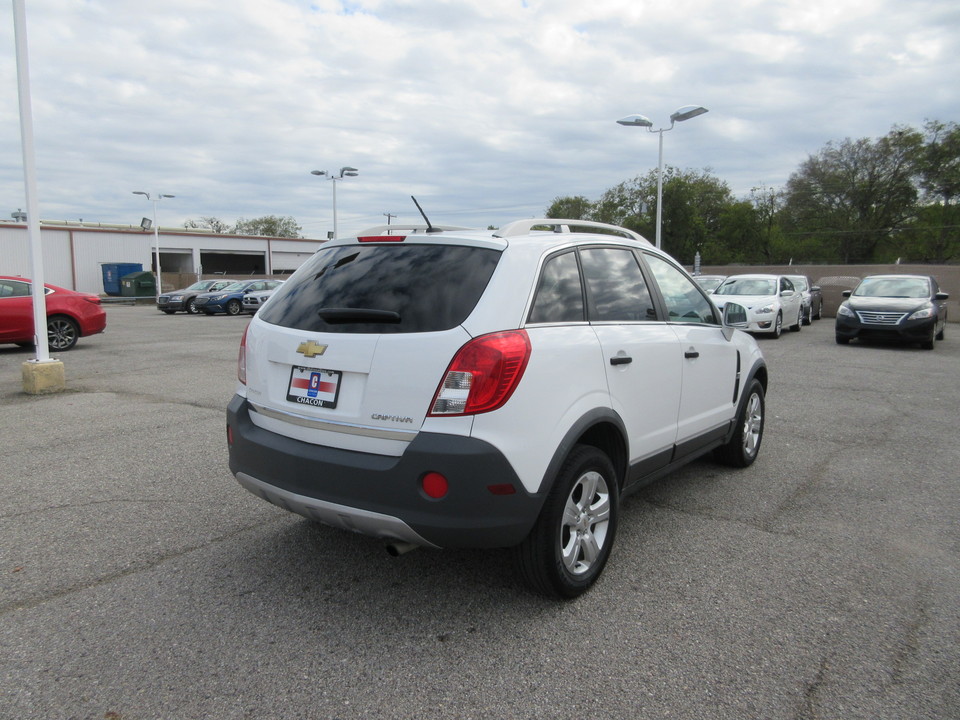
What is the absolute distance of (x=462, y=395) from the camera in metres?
2.77

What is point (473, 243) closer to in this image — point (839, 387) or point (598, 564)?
point (598, 564)

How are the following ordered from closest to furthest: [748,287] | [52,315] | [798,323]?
[52,315], [748,287], [798,323]

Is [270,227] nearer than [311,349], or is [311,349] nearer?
[311,349]

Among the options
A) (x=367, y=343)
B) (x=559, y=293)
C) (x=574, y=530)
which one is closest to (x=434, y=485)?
(x=367, y=343)

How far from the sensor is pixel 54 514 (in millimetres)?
4297

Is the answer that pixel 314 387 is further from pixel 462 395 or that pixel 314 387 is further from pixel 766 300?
pixel 766 300

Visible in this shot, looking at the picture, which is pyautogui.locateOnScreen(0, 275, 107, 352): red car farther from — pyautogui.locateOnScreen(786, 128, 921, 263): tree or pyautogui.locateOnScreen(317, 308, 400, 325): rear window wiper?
pyautogui.locateOnScreen(786, 128, 921, 263): tree

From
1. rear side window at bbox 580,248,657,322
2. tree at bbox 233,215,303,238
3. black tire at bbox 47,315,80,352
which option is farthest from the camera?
tree at bbox 233,215,303,238

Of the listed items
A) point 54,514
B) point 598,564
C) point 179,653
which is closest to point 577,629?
point 598,564

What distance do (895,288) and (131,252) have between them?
50627 mm

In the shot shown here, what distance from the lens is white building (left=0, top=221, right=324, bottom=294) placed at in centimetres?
4538

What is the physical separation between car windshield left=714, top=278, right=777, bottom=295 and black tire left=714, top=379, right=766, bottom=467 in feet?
42.2

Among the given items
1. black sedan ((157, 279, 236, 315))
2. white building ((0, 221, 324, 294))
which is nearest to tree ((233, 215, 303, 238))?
white building ((0, 221, 324, 294))

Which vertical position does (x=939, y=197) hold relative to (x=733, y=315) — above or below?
above
